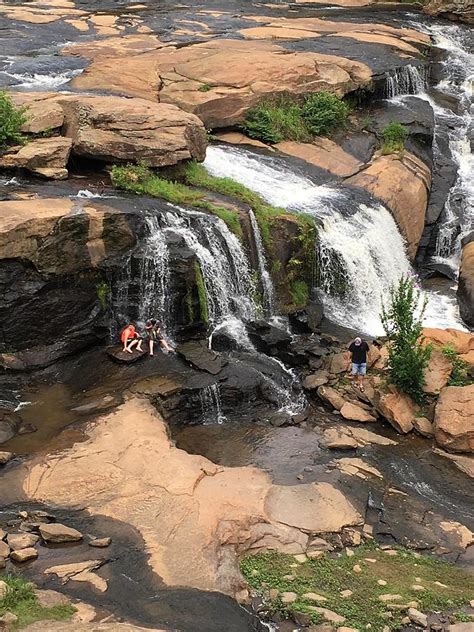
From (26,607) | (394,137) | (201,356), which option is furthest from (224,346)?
(394,137)

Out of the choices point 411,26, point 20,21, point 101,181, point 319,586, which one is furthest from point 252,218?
point 411,26

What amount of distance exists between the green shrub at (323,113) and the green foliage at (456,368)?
344 inches

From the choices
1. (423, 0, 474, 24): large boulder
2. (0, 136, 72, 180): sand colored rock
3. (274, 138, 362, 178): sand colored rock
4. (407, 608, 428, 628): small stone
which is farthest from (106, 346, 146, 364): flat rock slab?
(423, 0, 474, 24): large boulder

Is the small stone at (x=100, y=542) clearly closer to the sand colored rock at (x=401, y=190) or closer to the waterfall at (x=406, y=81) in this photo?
the sand colored rock at (x=401, y=190)

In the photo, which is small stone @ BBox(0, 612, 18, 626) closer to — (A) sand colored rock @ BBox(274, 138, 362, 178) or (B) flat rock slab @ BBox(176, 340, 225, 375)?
(B) flat rock slab @ BBox(176, 340, 225, 375)

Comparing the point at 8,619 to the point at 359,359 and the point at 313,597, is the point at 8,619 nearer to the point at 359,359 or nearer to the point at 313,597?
the point at 313,597

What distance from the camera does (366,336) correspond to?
604 inches

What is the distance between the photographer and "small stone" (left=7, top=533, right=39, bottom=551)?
8305 mm

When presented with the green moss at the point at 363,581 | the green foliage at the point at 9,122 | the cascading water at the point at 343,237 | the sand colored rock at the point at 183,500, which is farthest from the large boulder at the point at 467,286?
the green foliage at the point at 9,122

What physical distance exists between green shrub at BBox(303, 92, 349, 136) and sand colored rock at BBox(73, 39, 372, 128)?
61cm

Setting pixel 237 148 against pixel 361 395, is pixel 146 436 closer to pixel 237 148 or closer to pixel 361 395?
pixel 361 395

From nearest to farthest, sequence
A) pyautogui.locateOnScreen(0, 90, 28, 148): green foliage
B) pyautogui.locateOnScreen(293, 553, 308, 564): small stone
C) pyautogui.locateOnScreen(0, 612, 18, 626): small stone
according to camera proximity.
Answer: pyautogui.locateOnScreen(0, 612, 18, 626): small stone
pyautogui.locateOnScreen(293, 553, 308, 564): small stone
pyautogui.locateOnScreen(0, 90, 28, 148): green foliage

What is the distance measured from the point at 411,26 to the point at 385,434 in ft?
76.0

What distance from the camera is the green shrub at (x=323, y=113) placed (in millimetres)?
20047
